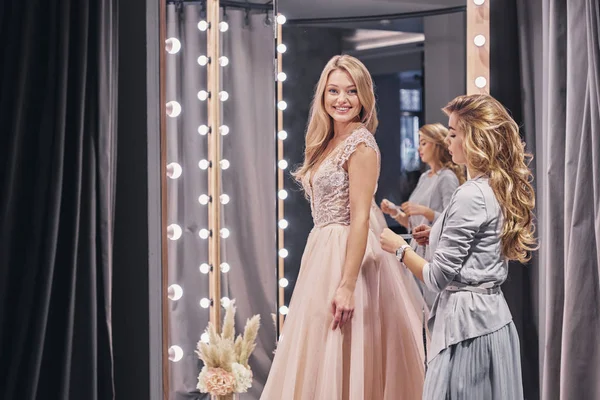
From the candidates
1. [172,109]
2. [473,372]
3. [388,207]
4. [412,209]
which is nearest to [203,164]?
[172,109]

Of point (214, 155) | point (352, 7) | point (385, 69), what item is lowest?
point (214, 155)

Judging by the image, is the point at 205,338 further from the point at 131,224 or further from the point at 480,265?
the point at 480,265

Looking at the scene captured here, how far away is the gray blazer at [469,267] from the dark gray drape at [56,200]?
1031mm

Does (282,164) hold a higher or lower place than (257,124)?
lower

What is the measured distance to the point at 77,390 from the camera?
2.19 metres

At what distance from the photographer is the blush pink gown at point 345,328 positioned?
7.43ft

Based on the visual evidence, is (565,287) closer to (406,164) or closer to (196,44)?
(406,164)

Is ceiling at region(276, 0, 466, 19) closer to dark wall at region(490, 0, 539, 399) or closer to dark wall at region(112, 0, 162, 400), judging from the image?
dark wall at region(490, 0, 539, 399)

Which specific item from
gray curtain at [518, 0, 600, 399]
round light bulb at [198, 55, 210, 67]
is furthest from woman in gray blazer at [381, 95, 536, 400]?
round light bulb at [198, 55, 210, 67]

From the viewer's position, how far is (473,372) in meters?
2.02

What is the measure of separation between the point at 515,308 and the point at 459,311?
112cm

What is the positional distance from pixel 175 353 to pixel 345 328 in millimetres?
808

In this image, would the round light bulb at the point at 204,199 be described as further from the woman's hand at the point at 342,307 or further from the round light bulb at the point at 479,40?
the round light bulb at the point at 479,40

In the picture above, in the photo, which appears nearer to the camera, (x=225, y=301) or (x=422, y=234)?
(x=422, y=234)
